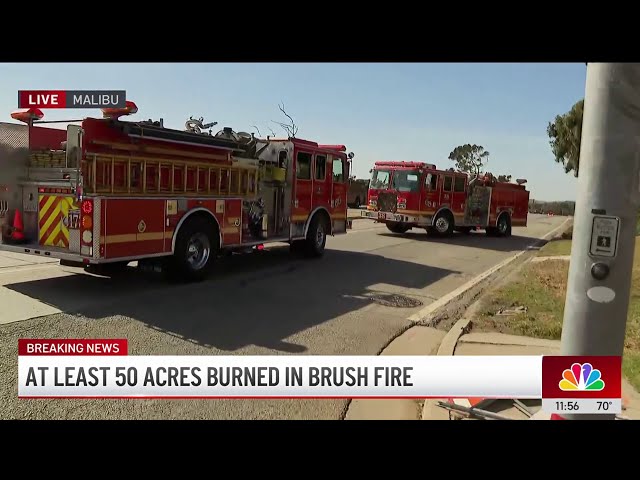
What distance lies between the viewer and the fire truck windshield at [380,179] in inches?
710

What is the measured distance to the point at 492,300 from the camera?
7801 mm

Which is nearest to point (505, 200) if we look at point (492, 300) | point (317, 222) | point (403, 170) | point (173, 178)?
point (403, 170)

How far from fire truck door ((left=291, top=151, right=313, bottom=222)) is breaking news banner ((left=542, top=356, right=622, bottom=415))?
7858 mm

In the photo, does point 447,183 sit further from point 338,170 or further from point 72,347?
point 72,347

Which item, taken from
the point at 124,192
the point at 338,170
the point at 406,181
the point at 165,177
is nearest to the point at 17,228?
the point at 124,192

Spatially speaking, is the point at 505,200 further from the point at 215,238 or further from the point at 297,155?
the point at 215,238

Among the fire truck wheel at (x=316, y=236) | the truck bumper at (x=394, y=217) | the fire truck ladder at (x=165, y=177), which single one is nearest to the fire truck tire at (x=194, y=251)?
the fire truck ladder at (x=165, y=177)

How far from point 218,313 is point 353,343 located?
175 centimetres

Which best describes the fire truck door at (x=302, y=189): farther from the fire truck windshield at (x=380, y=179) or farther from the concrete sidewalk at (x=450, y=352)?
the fire truck windshield at (x=380, y=179)

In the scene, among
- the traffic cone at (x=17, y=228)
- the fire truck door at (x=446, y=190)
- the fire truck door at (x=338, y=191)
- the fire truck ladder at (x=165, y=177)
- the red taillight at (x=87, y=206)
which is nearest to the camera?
the red taillight at (x=87, y=206)

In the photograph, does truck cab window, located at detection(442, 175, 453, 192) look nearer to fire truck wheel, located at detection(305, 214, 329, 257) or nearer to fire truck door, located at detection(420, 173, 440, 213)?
fire truck door, located at detection(420, 173, 440, 213)

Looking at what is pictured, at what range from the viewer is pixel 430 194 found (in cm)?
1777

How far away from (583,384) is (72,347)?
3.83 meters

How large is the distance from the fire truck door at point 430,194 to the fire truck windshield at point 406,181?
30cm
